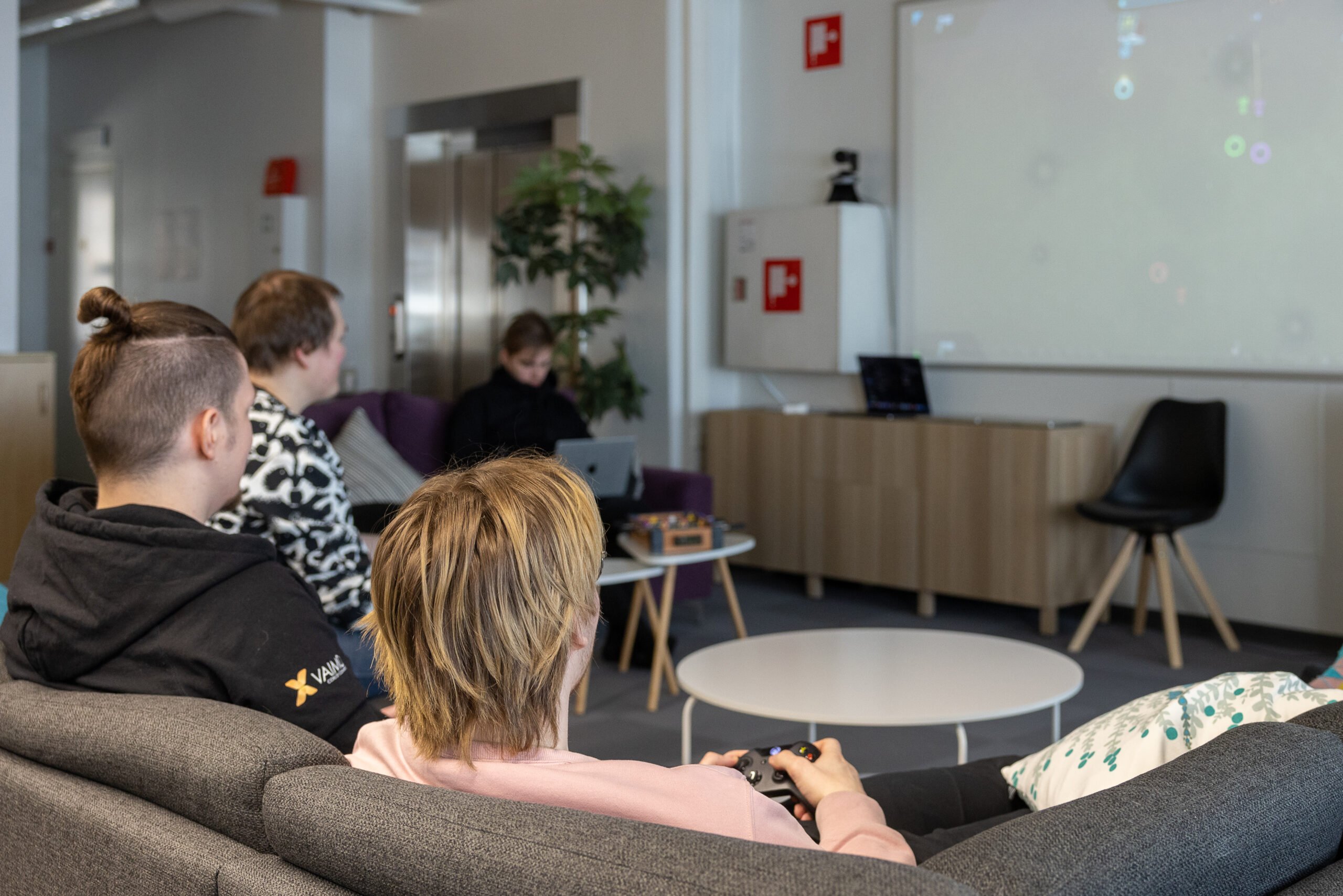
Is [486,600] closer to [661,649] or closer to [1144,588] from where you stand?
[661,649]

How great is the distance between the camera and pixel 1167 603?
15.4ft

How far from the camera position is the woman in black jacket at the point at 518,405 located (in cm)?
518

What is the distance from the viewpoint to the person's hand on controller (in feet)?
4.71

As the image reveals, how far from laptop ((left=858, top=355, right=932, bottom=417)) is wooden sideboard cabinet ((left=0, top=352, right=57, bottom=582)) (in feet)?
11.8

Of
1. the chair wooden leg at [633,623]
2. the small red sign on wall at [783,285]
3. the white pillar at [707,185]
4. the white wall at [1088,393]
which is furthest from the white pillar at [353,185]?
the chair wooden leg at [633,623]

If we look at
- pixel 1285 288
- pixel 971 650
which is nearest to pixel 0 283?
pixel 971 650

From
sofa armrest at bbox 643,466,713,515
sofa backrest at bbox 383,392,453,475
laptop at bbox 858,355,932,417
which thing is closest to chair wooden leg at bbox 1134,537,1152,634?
laptop at bbox 858,355,932,417

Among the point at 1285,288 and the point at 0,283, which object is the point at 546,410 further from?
the point at 1285,288

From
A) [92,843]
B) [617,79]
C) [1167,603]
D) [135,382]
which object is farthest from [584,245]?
[92,843]

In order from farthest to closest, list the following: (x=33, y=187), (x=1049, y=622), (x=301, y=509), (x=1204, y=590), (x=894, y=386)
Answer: (x=33, y=187) < (x=894, y=386) < (x=1049, y=622) < (x=1204, y=590) < (x=301, y=509)

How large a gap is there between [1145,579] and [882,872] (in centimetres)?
431

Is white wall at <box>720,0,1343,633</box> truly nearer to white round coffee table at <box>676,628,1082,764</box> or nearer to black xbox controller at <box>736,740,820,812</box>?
white round coffee table at <box>676,628,1082,764</box>

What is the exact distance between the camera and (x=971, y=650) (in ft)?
10.4

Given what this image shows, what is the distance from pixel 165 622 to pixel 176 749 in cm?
30
